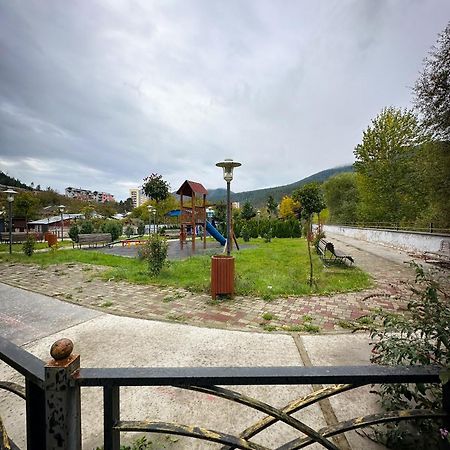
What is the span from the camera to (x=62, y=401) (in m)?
0.92

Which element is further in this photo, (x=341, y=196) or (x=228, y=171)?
(x=341, y=196)

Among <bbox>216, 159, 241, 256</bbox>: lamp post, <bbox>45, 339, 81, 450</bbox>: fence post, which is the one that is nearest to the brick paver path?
<bbox>216, 159, 241, 256</bbox>: lamp post

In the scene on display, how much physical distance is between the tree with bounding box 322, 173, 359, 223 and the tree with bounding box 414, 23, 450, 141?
27135 millimetres

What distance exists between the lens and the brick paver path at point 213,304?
4098 millimetres

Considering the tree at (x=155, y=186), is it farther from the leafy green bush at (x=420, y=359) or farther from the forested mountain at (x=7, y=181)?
the forested mountain at (x=7, y=181)

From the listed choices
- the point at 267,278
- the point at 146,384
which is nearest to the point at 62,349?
the point at 146,384

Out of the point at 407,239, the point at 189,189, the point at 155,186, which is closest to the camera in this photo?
the point at 407,239

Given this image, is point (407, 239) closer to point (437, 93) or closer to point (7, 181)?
point (437, 93)

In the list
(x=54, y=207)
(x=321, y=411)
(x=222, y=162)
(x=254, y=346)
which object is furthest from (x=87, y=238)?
(x=54, y=207)

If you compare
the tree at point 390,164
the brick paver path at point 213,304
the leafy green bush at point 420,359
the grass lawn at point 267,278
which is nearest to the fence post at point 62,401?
the leafy green bush at point 420,359

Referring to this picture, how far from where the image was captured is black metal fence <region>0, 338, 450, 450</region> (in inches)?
36.5

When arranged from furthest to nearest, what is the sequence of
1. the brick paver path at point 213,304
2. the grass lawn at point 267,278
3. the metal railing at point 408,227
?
the metal railing at point 408,227, the grass lawn at point 267,278, the brick paver path at point 213,304

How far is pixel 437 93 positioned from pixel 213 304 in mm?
13875

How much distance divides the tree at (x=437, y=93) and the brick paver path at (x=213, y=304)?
29.9 feet
